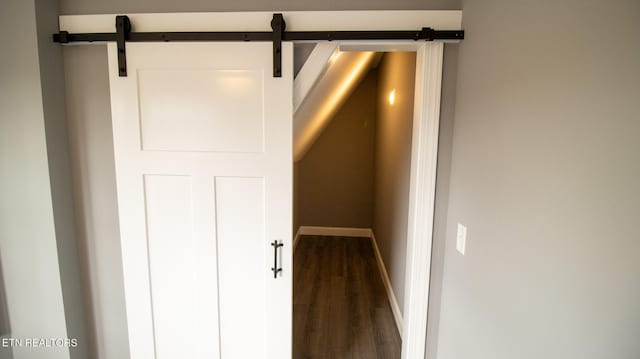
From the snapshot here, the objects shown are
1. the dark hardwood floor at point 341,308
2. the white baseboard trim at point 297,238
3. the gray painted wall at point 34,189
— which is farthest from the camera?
the white baseboard trim at point 297,238

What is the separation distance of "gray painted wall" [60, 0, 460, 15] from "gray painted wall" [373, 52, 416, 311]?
2.32 feet

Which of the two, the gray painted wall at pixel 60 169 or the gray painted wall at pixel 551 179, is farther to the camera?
the gray painted wall at pixel 60 169

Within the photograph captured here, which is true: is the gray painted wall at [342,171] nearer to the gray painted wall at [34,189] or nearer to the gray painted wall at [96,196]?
the gray painted wall at [96,196]

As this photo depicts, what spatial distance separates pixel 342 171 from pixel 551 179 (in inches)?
144

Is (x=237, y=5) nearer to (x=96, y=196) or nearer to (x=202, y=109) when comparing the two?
(x=202, y=109)

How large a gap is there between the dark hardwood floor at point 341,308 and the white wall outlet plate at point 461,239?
1.21 metres

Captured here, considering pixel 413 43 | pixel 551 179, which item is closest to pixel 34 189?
pixel 413 43

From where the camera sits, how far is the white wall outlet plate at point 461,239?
3.94ft

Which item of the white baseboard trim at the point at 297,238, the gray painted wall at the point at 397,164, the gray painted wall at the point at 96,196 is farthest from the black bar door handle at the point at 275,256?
the white baseboard trim at the point at 297,238

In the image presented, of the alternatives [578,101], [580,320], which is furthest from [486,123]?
[580,320]

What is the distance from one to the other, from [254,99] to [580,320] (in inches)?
54.5

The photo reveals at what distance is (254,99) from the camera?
4.36 feet

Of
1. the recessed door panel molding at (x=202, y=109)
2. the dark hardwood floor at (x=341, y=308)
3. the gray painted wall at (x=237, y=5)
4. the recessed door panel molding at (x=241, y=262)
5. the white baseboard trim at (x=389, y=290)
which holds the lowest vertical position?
the dark hardwood floor at (x=341, y=308)

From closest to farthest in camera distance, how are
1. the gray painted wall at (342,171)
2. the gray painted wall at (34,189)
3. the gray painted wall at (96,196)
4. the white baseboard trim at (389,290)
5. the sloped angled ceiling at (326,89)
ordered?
the gray painted wall at (34,189) < the gray painted wall at (96,196) < the sloped angled ceiling at (326,89) < the white baseboard trim at (389,290) < the gray painted wall at (342,171)
